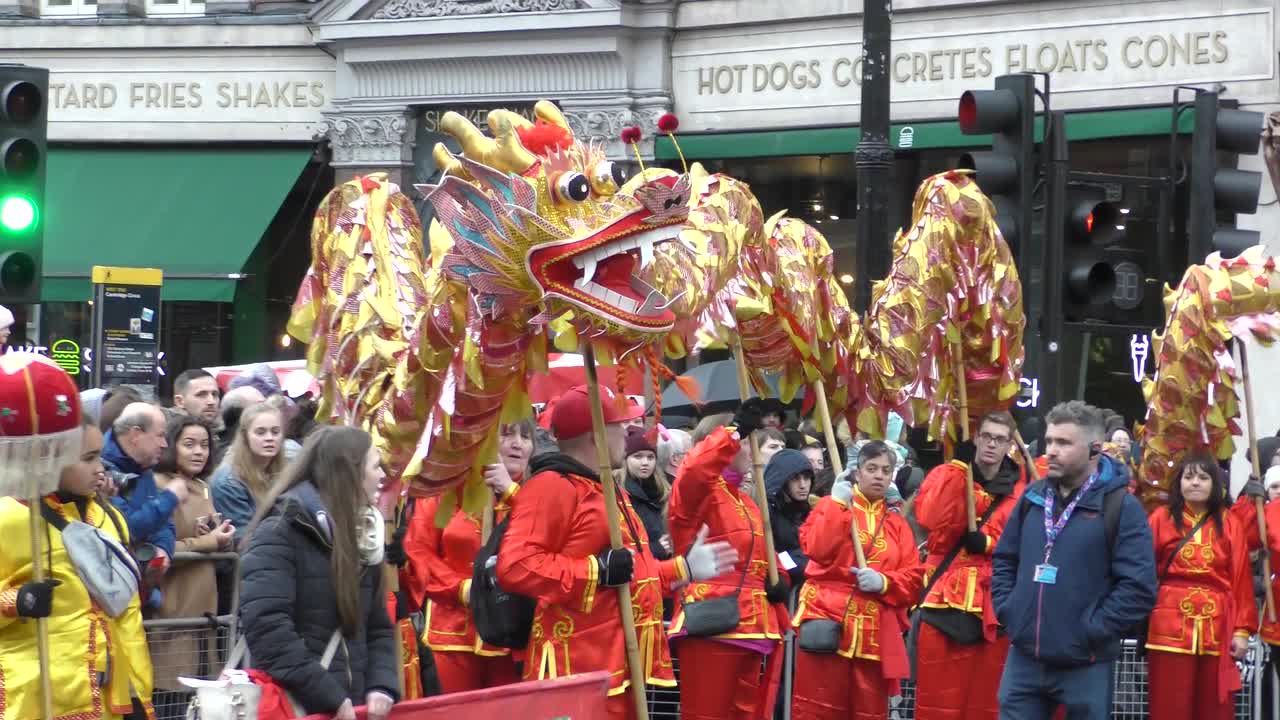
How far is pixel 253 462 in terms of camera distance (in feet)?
27.1

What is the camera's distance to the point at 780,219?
962 centimetres

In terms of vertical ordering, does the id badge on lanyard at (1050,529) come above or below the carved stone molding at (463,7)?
below

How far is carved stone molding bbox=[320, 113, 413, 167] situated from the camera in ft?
69.5

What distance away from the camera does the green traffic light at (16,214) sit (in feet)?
29.5

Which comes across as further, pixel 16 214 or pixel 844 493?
pixel 844 493

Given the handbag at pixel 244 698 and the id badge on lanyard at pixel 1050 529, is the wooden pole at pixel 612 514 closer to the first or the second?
the handbag at pixel 244 698

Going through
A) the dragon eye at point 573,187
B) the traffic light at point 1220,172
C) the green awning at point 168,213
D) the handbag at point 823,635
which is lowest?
the handbag at point 823,635

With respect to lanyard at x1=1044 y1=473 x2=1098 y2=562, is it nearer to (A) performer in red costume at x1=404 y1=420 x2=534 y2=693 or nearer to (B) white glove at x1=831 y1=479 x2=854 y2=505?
(B) white glove at x1=831 y1=479 x2=854 y2=505

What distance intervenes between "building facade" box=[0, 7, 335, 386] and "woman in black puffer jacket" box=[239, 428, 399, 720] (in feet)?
49.9

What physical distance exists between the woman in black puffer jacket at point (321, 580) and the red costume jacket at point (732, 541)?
2.00m

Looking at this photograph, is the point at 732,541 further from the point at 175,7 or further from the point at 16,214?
the point at 175,7

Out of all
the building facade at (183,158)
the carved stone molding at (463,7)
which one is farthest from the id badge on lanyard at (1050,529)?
the building facade at (183,158)

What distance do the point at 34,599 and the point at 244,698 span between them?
2.97ft

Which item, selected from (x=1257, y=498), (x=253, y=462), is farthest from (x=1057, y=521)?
(x=253, y=462)
